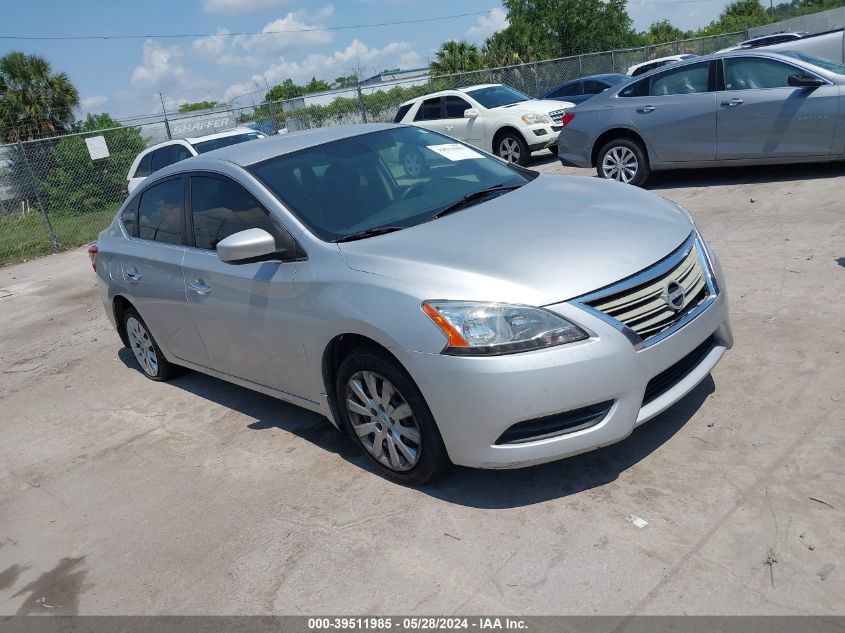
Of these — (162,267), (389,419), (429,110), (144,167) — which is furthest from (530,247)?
(429,110)

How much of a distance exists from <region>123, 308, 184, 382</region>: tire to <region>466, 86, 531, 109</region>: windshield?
10.1m

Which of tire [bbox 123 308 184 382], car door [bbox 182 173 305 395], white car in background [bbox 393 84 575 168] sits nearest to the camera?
car door [bbox 182 173 305 395]

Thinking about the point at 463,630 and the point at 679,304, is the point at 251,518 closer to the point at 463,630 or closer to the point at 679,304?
the point at 463,630

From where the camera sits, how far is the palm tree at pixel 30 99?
79.3 feet

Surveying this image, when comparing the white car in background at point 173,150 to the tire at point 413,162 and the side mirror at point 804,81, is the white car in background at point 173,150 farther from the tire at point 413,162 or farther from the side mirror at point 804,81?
the tire at point 413,162

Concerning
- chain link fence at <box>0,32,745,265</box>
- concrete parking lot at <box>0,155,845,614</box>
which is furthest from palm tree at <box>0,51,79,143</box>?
concrete parking lot at <box>0,155,845,614</box>

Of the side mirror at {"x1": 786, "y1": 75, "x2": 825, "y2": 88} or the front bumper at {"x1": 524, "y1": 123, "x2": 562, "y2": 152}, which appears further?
the front bumper at {"x1": 524, "y1": 123, "x2": 562, "y2": 152}

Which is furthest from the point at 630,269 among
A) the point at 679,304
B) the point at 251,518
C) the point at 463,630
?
the point at 251,518

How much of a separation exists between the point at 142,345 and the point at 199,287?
1.60 metres

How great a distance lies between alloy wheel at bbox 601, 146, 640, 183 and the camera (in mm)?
10344

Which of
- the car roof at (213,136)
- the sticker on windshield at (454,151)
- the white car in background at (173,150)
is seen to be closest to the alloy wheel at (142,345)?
the sticker on windshield at (454,151)

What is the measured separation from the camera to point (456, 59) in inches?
1321

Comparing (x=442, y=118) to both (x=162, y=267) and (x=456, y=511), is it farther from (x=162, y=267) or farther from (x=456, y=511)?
(x=456, y=511)

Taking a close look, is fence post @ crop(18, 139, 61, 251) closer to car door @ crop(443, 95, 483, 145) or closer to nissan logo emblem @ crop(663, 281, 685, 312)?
car door @ crop(443, 95, 483, 145)
